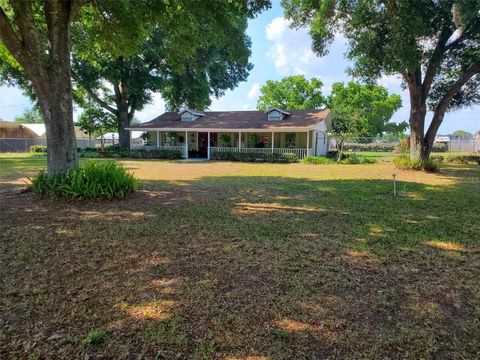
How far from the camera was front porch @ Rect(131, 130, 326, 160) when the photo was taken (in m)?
23.4

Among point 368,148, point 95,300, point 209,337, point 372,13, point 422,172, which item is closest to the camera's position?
point 209,337

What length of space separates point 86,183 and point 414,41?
445 inches

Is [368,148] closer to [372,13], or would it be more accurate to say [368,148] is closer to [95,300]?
[372,13]

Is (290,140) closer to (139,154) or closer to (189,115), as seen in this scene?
(189,115)

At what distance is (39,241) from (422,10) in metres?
13.4

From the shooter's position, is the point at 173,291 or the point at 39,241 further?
the point at 39,241

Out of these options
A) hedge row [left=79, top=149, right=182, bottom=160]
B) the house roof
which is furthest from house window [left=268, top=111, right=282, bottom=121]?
hedge row [left=79, top=149, right=182, bottom=160]

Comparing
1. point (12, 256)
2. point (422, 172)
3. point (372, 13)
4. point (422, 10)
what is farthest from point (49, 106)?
point (422, 172)

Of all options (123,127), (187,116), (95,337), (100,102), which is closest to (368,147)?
(187,116)

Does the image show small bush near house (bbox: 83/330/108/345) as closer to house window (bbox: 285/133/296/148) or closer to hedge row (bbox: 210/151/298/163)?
hedge row (bbox: 210/151/298/163)

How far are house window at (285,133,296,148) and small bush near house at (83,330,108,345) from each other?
2290 centimetres

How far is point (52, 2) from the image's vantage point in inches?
282

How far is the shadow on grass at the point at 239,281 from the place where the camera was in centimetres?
256

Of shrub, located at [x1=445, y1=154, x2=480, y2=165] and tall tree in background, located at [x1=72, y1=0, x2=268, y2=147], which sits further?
shrub, located at [x1=445, y1=154, x2=480, y2=165]
